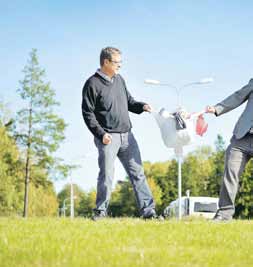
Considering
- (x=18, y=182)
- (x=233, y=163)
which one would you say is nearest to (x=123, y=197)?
(x=18, y=182)

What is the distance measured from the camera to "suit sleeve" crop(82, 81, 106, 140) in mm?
7902

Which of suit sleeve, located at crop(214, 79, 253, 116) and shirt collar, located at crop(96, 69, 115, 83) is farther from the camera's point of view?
suit sleeve, located at crop(214, 79, 253, 116)

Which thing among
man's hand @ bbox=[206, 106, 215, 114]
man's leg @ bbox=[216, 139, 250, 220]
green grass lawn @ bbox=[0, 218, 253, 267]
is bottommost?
green grass lawn @ bbox=[0, 218, 253, 267]

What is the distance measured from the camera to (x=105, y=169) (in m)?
7.99

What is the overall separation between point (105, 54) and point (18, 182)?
29.9 metres

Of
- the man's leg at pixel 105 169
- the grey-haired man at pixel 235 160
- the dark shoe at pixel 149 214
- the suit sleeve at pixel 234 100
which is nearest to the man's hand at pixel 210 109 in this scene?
the suit sleeve at pixel 234 100

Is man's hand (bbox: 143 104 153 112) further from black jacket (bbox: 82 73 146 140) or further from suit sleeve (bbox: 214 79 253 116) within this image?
suit sleeve (bbox: 214 79 253 116)

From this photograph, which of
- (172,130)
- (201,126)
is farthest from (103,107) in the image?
(201,126)

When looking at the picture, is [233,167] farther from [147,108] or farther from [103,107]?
[103,107]

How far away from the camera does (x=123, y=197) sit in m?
76.9

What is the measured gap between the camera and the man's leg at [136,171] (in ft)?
27.2

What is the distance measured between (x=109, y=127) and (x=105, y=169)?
586 millimetres

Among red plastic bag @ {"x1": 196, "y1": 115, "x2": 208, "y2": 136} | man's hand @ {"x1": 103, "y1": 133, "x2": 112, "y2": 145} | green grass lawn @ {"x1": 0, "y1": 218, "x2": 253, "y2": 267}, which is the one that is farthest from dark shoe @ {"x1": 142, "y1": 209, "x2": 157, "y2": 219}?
red plastic bag @ {"x1": 196, "y1": 115, "x2": 208, "y2": 136}

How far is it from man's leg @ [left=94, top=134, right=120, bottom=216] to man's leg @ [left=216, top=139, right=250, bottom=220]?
5.17 ft
